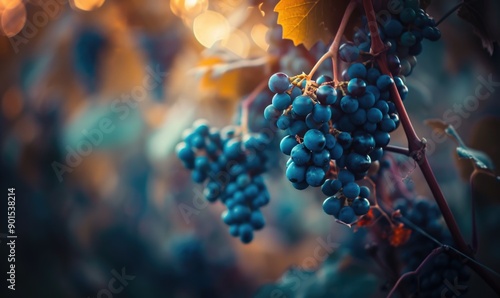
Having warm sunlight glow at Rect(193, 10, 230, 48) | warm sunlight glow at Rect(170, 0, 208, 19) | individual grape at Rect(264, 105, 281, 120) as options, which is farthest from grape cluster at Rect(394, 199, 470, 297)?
warm sunlight glow at Rect(170, 0, 208, 19)

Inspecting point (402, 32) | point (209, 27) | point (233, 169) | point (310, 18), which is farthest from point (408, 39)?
point (209, 27)

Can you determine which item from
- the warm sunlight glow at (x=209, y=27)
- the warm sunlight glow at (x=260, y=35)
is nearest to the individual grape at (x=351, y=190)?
the warm sunlight glow at (x=260, y=35)

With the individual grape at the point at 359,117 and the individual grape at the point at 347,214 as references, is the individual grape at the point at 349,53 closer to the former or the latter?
the individual grape at the point at 359,117

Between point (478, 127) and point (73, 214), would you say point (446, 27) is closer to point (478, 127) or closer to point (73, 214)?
point (478, 127)

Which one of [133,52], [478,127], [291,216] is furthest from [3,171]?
[478,127]

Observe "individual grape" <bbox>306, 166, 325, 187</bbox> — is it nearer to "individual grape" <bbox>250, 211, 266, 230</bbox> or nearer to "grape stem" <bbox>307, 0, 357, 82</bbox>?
"grape stem" <bbox>307, 0, 357, 82</bbox>

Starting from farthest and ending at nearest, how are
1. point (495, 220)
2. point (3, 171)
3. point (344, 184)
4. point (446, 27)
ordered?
point (3, 171) < point (446, 27) < point (495, 220) < point (344, 184)
